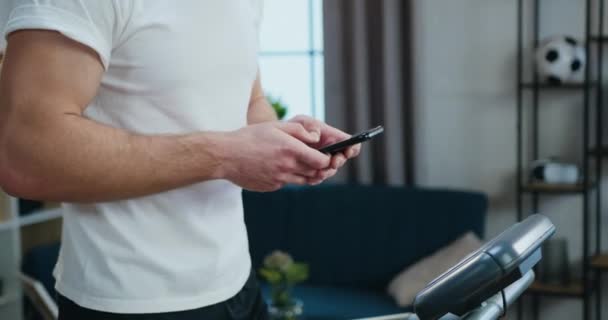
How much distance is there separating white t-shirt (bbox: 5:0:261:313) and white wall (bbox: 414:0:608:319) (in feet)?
9.01

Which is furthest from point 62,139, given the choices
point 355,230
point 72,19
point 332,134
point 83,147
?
point 355,230

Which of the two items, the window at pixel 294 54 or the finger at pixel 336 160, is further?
the window at pixel 294 54

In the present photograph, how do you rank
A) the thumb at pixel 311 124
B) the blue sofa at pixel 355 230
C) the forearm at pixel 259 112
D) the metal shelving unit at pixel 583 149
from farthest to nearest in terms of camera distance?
the blue sofa at pixel 355 230 → the metal shelving unit at pixel 583 149 → the forearm at pixel 259 112 → the thumb at pixel 311 124

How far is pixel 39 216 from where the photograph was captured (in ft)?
12.5

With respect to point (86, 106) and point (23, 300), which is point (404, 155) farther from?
point (86, 106)

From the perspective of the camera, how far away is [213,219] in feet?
3.64

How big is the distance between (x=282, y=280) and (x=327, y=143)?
65.1 inches

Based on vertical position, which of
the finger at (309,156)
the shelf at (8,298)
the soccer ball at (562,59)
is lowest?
the shelf at (8,298)

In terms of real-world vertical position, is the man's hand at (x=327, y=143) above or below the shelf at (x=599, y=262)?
above

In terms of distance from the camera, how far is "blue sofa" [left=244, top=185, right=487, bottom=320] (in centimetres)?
348

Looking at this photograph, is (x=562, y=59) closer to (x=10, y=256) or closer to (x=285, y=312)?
(x=285, y=312)

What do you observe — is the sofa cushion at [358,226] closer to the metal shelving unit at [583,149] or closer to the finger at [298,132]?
the metal shelving unit at [583,149]

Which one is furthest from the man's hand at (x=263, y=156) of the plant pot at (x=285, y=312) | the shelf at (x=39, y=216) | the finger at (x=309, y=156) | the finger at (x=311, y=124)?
the shelf at (x=39, y=216)

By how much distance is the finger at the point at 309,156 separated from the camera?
1.02 metres
